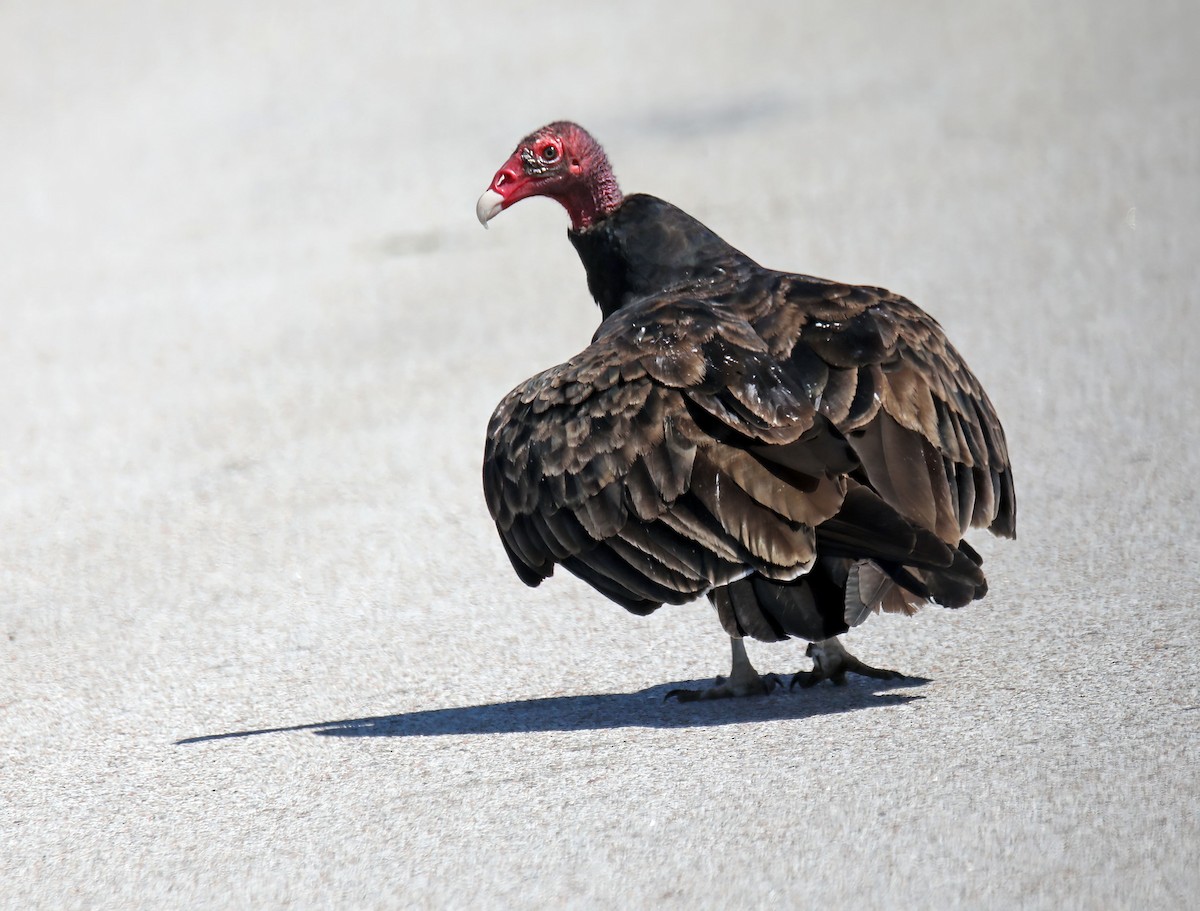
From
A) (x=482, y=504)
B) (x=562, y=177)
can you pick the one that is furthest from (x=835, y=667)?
(x=482, y=504)

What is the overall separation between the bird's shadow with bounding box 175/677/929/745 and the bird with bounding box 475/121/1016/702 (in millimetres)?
78

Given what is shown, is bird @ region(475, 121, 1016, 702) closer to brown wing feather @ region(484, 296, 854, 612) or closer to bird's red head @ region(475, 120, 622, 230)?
brown wing feather @ region(484, 296, 854, 612)

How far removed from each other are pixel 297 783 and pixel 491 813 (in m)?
0.55

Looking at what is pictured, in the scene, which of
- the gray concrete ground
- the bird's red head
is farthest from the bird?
the bird's red head

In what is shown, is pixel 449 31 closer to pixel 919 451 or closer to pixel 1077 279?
pixel 1077 279

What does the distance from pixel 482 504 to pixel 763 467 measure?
2561 mm

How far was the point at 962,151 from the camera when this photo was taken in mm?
11750

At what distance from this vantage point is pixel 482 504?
6.43 meters

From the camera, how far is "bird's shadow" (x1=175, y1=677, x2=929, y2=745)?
4.22 m

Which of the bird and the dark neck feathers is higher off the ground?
the dark neck feathers

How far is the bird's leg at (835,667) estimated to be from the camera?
4.43 metres

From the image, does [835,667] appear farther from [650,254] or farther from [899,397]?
[650,254]

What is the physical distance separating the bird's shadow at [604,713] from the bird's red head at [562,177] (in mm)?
1791

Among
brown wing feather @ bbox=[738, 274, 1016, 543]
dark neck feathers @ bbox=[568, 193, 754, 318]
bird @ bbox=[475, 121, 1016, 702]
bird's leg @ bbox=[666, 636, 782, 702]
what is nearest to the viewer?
bird @ bbox=[475, 121, 1016, 702]
